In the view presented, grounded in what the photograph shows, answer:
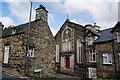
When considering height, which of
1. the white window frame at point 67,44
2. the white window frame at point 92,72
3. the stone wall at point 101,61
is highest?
the white window frame at point 67,44

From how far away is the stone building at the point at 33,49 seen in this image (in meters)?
13.0

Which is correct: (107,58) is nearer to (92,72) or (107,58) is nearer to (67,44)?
(92,72)

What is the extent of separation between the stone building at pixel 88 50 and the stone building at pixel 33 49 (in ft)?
20.4

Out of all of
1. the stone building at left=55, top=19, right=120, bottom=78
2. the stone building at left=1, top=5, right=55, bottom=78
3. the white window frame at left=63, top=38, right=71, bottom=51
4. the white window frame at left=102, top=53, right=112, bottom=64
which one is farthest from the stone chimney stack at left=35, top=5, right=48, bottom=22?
the white window frame at left=102, top=53, right=112, bottom=64

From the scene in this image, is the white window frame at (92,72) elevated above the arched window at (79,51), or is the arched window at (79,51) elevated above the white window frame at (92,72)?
the arched window at (79,51)

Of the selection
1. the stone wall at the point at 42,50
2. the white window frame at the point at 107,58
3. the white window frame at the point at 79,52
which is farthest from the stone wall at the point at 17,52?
the white window frame at the point at 79,52

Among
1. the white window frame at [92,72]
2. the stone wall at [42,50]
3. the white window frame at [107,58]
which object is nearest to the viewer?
the stone wall at [42,50]

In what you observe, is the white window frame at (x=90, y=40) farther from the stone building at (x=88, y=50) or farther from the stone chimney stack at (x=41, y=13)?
the stone chimney stack at (x=41, y=13)

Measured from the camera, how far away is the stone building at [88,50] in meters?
15.7

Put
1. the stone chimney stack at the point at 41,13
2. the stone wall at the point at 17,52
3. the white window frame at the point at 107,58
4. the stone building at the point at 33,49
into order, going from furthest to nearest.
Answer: the white window frame at the point at 107,58
the stone chimney stack at the point at 41,13
the stone building at the point at 33,49
the stone wall at the point at 17,52

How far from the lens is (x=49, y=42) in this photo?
648 inches

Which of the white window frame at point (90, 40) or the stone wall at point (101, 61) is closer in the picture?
the stone wall at point (101, 61)

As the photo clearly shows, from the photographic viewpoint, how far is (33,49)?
1434 centimetres

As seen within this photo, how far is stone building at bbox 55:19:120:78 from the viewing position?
15727 mm
